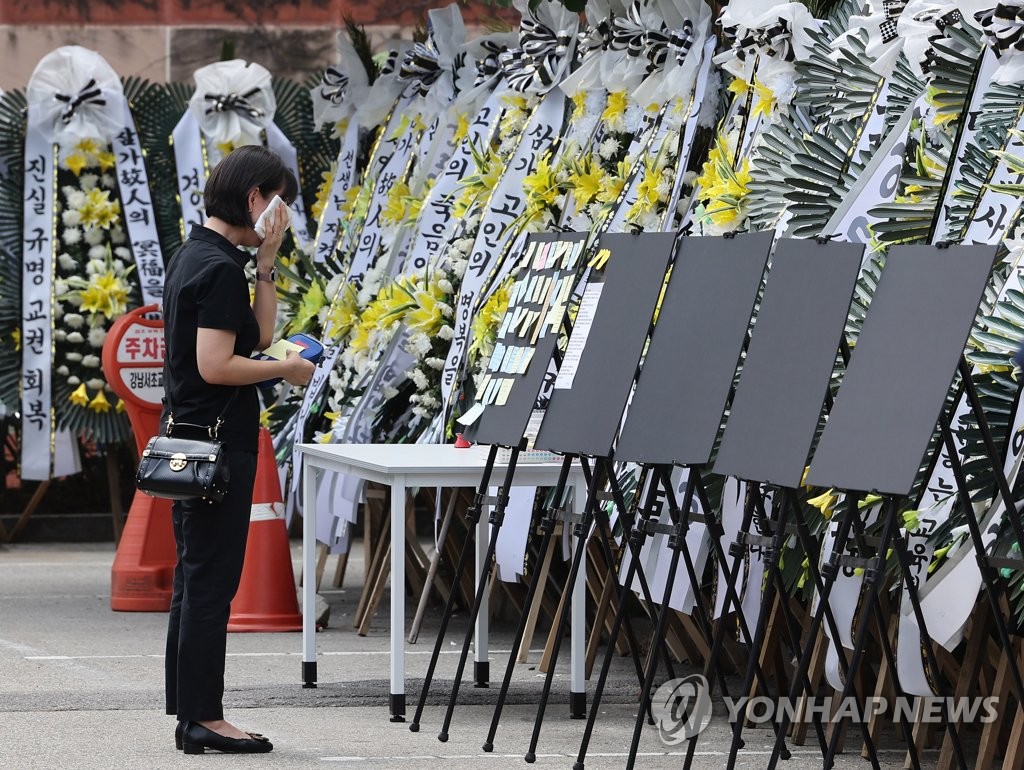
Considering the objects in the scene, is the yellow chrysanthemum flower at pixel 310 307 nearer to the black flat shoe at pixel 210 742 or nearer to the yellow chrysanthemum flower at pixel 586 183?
the yellow chrysanthemum flower at pixel 586 183

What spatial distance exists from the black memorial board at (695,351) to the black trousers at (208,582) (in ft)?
3.53

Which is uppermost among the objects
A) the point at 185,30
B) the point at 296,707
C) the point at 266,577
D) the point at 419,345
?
the point at 185,30

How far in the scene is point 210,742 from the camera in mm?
5004

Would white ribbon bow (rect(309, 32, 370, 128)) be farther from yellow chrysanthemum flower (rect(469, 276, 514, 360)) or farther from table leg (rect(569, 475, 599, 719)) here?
table leg (rect(569, 475, 599, 719))

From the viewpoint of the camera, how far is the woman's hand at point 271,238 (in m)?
5.12

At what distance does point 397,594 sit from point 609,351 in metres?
1.04

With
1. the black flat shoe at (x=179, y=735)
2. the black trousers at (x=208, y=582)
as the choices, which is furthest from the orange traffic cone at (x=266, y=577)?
the black trousers at (x=208, y=582)

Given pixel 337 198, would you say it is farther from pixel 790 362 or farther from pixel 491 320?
pixel 790 362

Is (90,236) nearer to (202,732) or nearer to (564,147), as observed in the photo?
(564,147)

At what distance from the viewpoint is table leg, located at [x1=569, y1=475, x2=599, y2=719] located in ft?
18.3

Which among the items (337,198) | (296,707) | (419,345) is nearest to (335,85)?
(337,198)

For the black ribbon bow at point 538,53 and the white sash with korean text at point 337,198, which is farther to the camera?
the white sash with korean text at point 337,198

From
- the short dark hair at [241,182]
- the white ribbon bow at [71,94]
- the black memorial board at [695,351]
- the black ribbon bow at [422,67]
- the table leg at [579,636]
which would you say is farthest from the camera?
the white ribbon bow at [71,94]

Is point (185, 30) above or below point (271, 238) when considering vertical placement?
above
